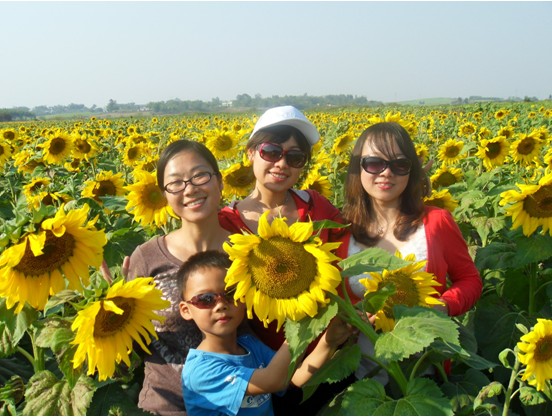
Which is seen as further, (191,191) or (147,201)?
(147,201)

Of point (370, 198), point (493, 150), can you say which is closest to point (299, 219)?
point (370, 198)

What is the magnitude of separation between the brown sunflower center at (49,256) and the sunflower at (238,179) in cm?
256

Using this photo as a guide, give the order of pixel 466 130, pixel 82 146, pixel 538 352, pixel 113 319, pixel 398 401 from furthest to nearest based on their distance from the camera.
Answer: pixel 466 130
pixel 82 146
pixel 538 352
pixel 113 319
pixel 398 401

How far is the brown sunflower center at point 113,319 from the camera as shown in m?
1.79

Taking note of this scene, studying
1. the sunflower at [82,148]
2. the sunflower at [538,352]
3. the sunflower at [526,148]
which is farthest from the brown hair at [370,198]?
the sunflower at [82,148]

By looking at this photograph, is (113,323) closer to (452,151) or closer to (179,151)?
(179,151)

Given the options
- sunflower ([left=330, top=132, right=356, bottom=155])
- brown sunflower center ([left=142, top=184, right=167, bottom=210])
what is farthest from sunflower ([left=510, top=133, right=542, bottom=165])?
brown sunflower center ([left=142, top=184, right=167, bottom=210])

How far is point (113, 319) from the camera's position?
1.85m

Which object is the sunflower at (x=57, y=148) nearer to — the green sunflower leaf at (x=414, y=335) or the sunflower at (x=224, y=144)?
the sunflower at (x=224, y=144)

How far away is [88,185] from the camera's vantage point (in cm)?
459

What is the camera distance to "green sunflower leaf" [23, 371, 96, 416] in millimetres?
1961

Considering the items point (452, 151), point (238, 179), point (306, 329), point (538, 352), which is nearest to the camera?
point (306, 329)

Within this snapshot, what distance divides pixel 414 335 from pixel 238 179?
3.01m

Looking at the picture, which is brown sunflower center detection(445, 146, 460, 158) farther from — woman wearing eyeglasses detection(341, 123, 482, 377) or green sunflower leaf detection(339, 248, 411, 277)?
green sunflower leaf detection(339, 248, 411, 277)
